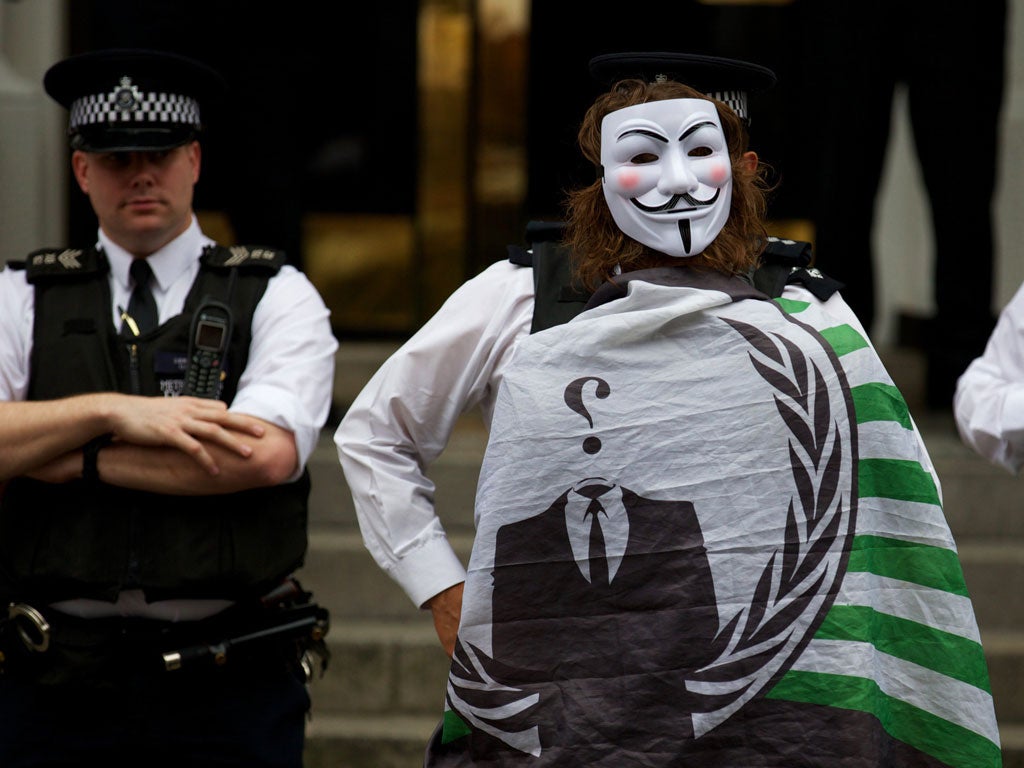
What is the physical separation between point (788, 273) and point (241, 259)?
4.07ft

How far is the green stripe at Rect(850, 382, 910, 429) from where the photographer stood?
2600 mm

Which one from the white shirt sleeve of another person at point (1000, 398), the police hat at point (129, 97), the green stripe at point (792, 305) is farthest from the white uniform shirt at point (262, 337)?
the white shirt sleeve of another person at point (1000, 398)

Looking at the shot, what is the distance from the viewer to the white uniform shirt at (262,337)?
326 cm

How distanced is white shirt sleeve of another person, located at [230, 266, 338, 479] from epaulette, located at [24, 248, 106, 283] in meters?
0.37

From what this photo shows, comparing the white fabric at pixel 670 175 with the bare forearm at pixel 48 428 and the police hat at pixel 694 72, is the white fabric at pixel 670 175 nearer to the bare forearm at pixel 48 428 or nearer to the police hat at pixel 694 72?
the police hat at pixel 694 72

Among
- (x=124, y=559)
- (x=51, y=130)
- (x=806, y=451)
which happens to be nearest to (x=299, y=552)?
(x=124, y=559)

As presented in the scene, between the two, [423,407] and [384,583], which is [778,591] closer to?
[423,407]

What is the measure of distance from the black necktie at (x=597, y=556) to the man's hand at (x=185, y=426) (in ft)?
2.82

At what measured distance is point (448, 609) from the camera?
2848 millimetres

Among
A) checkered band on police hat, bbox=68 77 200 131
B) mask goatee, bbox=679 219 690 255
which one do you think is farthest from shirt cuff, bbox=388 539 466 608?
checkered band on police hat, bbox=68 77 200 131

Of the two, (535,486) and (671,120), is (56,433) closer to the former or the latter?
(535,486)

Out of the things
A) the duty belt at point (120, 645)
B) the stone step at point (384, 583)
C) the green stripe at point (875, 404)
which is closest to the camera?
the green stripe at point (875, 404)

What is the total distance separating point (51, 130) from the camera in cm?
640

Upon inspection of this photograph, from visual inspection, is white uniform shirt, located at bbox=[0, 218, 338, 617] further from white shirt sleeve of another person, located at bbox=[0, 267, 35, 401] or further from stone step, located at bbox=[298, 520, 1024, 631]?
stone step, located at bbox=[298, 520, 1024, 631]
